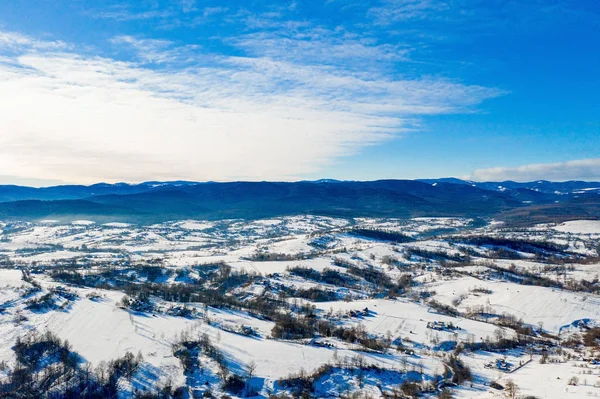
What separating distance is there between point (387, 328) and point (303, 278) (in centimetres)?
5306

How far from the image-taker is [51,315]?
256 feet

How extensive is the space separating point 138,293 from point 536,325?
88.8 meters

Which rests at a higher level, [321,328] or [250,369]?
[250,369]

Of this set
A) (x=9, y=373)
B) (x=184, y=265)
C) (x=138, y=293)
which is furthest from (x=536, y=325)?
(x=184, y=265)

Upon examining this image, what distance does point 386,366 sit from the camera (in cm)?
6041

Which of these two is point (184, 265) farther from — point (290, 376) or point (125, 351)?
point (290, 376)

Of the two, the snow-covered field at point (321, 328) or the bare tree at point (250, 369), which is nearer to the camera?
the snow-covered field at point (321, 328)

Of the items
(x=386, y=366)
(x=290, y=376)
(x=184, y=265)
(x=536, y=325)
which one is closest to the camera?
(x=290, y=376)

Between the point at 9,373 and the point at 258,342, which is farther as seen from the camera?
the point at 258,342

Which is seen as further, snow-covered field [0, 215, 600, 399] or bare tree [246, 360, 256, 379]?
bare tree [246, 360, 256, 379]

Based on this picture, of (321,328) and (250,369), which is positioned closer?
(250,369)

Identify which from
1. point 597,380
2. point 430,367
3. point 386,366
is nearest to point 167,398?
point 386,366

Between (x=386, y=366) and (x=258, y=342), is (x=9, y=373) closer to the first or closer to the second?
(x=258, y=342)

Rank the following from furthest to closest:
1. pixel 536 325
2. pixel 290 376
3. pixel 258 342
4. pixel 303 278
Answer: pixel 303 278 → pixel 536 325 → pixel 258 342 → pixel 290 376
